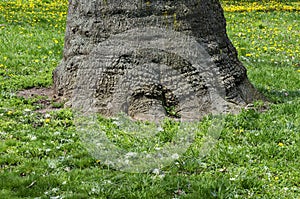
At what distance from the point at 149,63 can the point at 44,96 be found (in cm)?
172

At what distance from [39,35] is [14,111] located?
4.98 m

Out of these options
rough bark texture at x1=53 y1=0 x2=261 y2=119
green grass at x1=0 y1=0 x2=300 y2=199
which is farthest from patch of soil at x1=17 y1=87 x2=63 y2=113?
rough bark texture at x1=53 y1=0 x2=261 y2=119

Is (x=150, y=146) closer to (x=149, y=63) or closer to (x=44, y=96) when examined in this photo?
(x=149, y=63)

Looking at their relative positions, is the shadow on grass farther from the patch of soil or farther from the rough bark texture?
the patch of soil

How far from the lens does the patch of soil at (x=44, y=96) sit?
6246mm

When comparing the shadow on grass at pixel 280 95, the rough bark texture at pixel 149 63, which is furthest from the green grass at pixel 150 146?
the rough bark texture at pixel 149 63

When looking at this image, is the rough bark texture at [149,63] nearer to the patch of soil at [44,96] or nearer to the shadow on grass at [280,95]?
the patch of soil at [44,96]

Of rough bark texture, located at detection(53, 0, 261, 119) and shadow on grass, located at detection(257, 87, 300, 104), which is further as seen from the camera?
shadow on grass, located at detection(257, 87, 300, 104)

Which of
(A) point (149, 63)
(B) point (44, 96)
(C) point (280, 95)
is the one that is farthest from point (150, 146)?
(C) point (280, 95)

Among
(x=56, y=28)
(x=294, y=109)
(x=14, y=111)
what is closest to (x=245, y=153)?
(x=294, y=109)

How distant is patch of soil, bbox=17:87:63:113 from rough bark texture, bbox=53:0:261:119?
0.33 m

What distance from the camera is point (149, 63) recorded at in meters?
5.89

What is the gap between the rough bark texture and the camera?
5840 millimetres

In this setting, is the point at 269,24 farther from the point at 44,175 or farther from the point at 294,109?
the point at 44,175
